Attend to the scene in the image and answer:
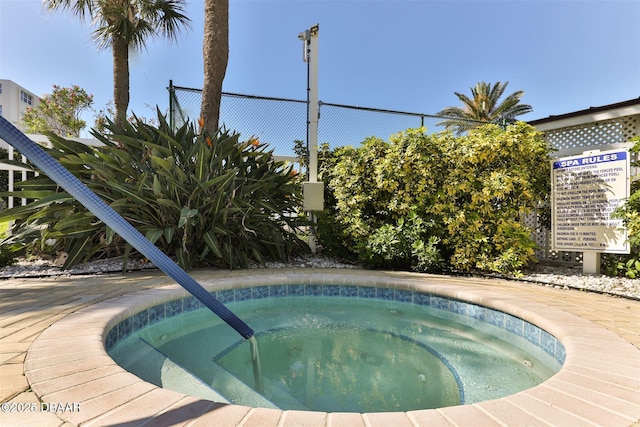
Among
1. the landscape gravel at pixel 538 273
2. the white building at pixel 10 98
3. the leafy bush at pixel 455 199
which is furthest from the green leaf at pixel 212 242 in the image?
the white building at pixel 10 98

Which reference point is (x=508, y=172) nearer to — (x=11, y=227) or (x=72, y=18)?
(x=11, y=227)

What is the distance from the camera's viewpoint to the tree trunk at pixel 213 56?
5.31 metres

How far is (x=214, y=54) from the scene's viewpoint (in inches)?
209

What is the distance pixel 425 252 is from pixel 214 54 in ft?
14.6

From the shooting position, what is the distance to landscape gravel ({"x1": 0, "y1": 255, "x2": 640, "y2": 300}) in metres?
3.62

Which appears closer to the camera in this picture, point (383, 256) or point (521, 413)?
point (521, 413)

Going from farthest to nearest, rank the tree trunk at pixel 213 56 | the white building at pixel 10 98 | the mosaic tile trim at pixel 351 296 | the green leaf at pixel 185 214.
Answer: the white building at pixel 10 98
the tree trunk at pixel 213 56
the green leaf at pixel 185 214
the mosaic tile trim at pixel 351 296

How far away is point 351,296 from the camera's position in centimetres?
384

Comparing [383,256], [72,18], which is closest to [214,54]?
[383,256]

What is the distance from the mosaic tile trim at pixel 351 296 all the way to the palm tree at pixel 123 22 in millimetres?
7546

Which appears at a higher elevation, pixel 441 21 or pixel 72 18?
pixel 72 18

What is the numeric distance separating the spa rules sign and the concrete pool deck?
5.93 feet

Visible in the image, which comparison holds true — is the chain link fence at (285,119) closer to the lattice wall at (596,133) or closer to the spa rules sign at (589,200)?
the spa rules sign at (589,200)

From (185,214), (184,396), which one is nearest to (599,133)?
(185,214)
